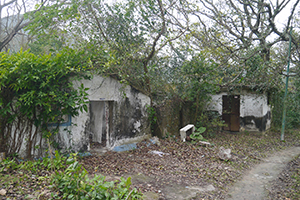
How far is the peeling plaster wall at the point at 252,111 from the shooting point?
39.4 feet

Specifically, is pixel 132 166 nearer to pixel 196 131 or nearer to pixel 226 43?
pixel 196 131

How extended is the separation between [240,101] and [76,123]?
910 centimetres

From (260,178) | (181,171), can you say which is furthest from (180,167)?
(260,178)

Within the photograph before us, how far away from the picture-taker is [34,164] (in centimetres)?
525

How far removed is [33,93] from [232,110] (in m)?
10.2

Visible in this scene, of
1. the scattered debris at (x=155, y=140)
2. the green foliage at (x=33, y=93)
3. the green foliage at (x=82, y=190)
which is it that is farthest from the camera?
the scattered debris at (x=155, y=140)

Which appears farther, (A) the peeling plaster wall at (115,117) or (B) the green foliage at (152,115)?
(B) the green foliage at (152,115)

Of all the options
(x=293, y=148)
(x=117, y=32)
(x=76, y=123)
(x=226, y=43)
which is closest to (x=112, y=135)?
(x=76, y=123)

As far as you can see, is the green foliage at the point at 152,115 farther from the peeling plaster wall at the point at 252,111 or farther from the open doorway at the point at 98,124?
the peeling plaster wall at the point at 252,111

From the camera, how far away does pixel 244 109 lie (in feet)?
40.6

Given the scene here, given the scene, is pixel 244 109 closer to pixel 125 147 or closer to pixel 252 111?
pixel 252 111

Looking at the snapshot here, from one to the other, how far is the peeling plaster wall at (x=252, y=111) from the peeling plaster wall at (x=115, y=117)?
4.88m

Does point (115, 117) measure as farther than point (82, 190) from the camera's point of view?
Yes

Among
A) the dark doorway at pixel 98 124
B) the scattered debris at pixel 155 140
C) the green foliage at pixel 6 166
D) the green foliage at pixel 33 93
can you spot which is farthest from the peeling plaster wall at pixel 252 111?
the green foliage at pixel 6 166
